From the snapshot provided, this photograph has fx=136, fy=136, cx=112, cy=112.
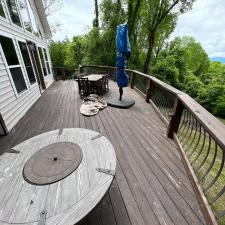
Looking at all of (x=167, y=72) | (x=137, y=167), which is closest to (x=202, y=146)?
(x=137, y=167)

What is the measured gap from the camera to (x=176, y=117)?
8.38ft

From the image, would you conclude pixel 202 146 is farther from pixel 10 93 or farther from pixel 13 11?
pixel 13 11

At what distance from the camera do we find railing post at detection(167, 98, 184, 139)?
2398mm

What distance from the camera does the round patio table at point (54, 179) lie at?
93cm

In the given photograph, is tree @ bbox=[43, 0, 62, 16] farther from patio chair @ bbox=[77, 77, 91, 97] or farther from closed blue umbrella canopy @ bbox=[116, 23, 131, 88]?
closed blue umbrella canopy @ bbox=[116, 23, 131, 88]

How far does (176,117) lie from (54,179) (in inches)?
88.4

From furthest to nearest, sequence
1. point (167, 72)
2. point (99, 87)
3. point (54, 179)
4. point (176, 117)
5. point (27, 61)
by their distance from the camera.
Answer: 1. point (167, 72)
2. point (99, 87)
3. point (27, 61)
4. point (176, 117)
5. point (54, 179)

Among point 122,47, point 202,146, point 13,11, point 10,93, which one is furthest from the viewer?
point 13,11

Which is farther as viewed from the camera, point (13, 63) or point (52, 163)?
point (13, 63)

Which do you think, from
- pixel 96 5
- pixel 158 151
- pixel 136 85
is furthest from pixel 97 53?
pixel 158 151

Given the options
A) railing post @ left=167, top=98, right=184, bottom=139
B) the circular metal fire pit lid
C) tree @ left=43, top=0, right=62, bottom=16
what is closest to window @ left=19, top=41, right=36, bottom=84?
the circular metal fire pit lid

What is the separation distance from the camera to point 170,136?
9.05 ft

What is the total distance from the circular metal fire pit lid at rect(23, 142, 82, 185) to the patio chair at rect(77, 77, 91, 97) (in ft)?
12.4

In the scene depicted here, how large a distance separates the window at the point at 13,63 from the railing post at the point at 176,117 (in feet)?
13.6
